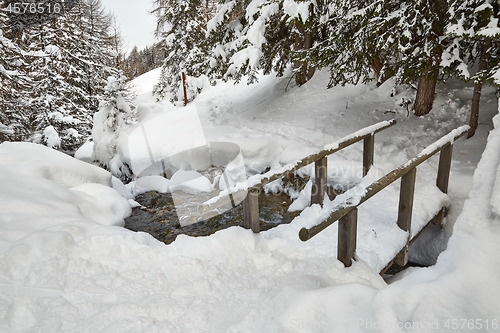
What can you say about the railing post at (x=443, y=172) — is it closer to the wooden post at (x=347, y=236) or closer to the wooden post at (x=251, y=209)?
the wooden post at (x=347, y=236)

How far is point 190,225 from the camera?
736 cm

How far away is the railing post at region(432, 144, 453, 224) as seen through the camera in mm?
5684

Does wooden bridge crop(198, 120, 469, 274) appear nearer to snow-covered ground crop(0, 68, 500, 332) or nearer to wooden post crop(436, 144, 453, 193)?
wooden post crop(436, 144, 453, 193)

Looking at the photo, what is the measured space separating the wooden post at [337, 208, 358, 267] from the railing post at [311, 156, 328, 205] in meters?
2.14

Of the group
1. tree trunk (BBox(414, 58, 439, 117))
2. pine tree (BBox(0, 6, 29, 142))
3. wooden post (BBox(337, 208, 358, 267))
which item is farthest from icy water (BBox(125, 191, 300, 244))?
pine tree (BBox(0, 6, 29, 142))

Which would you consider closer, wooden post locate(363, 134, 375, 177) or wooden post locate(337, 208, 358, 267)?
wooden post locate(337, 208, 358, 267)

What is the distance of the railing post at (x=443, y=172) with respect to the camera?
568 centimetres

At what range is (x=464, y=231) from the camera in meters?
2.84

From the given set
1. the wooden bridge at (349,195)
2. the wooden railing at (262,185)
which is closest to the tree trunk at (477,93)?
the wooden bridge at (349,195)

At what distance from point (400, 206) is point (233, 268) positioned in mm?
2644

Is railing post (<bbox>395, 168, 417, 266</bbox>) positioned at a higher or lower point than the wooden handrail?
lower

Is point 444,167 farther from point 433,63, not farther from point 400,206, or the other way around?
point 433,63

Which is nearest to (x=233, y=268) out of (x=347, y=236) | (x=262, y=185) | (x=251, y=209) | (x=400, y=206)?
(x=251, y=209)

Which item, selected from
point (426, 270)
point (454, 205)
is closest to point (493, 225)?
point (426, 270)
